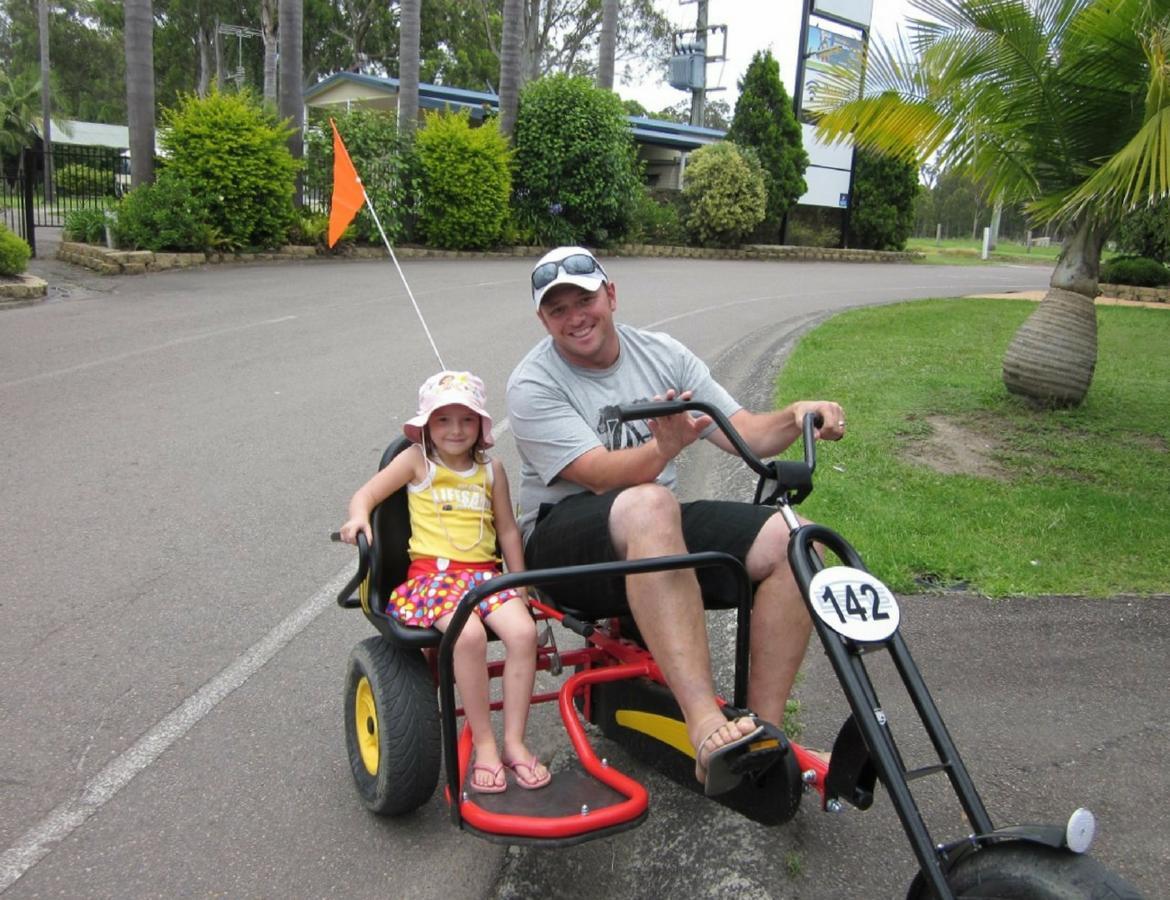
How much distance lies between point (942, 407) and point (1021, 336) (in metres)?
0.81

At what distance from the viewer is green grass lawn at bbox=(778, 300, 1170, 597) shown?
4.73 m

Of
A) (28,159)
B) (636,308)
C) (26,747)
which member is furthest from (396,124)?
(26,747)

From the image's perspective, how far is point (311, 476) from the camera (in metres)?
6.09

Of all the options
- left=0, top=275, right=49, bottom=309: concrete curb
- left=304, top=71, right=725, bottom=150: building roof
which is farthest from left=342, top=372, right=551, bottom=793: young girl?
left=304, top=71, right=725, bottom=150: building roof

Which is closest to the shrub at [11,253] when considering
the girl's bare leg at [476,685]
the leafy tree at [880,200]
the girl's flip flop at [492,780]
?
the girl's bare leg at [476,685]

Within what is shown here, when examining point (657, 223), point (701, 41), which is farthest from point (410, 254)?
point (701, 41)

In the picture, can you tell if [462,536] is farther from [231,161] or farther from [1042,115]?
[231,161]

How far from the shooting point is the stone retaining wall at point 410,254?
15320 mm

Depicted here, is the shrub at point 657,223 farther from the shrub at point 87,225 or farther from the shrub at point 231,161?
the shrub at point 87,225

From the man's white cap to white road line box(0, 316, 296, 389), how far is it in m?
6.53

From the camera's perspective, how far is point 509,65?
21812 millimetres

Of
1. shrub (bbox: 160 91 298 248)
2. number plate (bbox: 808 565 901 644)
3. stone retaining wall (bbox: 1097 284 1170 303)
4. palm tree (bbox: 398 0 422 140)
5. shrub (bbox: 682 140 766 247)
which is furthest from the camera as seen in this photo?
shrub (bbox: 682 140 766 247)

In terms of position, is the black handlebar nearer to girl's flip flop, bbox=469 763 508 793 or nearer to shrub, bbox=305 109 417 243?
girl's flip flop, bbox=469 763 508 793

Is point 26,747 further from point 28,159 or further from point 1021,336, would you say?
point 28,159
